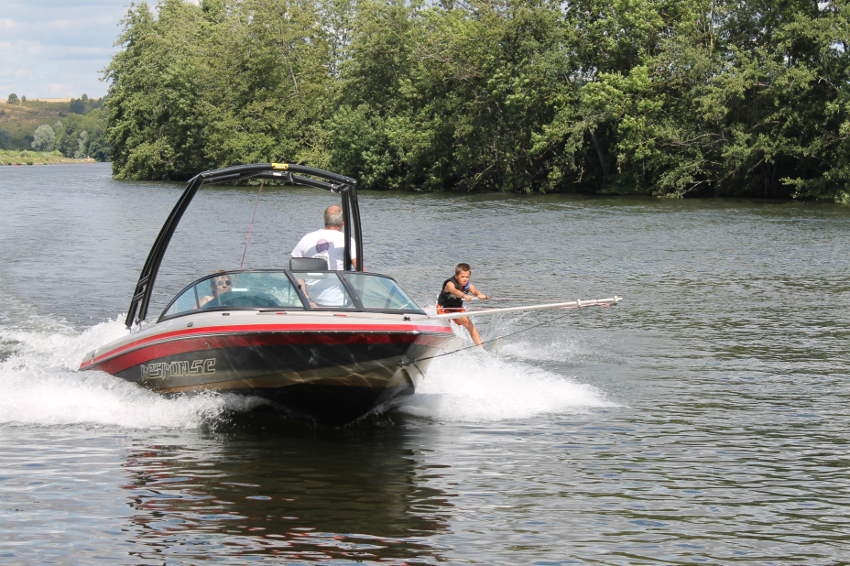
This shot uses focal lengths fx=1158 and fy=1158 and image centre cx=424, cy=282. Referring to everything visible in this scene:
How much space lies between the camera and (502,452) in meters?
10.1

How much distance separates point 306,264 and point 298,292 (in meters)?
0.65

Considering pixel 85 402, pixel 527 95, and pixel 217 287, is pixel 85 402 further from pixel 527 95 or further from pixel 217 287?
pixel 527 95

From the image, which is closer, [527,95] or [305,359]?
[305,359]

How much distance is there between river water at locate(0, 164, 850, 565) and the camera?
7652mm

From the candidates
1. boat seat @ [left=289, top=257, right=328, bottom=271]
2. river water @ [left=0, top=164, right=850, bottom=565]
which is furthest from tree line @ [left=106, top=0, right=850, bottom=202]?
boat seat @ [left=289, top=257, right=328, bottom=271]

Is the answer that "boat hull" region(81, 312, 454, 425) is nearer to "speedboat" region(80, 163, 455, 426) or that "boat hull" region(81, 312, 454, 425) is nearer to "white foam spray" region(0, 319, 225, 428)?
"speedboat" region(80, 163, 455, 426)

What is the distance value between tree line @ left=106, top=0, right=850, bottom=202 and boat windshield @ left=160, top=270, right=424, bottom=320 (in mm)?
40001

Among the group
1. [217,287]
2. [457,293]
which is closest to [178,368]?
[217,287]

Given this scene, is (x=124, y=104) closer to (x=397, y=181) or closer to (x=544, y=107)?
(x=397, y=181)

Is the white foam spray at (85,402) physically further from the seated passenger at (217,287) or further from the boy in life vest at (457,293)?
the boy in life vest at (457,293)

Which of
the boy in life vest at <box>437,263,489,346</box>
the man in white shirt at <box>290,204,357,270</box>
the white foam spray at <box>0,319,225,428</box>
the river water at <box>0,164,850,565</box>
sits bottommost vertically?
the river water at <box>0,164,850,565</box>

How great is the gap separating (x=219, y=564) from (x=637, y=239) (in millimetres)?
27234

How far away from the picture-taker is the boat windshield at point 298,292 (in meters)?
11.0

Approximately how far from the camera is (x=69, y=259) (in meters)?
29.2
